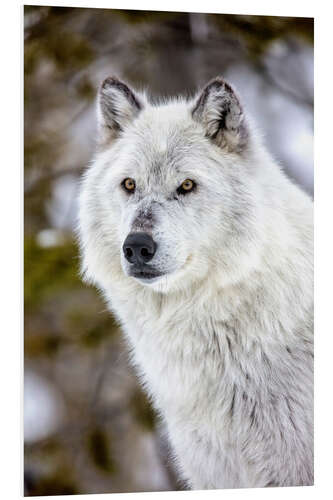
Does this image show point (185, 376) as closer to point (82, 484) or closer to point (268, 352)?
point (268, 352)

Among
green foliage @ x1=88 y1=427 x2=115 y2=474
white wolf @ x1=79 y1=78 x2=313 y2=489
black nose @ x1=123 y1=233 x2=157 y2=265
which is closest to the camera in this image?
black nose @ x1=123 y1=233 x2=157 y2=265

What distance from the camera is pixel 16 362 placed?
4.00m

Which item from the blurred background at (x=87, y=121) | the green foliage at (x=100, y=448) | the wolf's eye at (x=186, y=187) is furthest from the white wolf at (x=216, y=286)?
the green foliage at (x=100, y=448)

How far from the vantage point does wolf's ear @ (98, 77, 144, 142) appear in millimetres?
3656

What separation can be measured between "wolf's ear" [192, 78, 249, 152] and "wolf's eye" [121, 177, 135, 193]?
490 mm

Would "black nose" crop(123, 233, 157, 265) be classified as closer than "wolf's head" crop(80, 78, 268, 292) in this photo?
Yes

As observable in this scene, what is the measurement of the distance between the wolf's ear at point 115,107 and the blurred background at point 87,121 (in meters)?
0.72

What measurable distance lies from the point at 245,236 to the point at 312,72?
1.77 metres

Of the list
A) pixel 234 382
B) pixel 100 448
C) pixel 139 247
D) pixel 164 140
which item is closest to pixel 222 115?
pixel 164 140

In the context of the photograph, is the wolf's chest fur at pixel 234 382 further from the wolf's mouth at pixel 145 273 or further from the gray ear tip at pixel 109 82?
the gray ear tip at pixel 109 82

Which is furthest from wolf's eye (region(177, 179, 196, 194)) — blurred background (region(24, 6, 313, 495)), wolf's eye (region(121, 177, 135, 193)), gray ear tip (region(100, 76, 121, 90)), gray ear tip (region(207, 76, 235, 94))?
blurred background (region(24, 6, 313, 495))

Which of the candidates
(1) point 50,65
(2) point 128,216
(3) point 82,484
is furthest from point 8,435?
(1) point 50,65

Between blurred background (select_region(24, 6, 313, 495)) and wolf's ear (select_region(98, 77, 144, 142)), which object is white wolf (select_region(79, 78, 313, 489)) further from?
blurred background (select_region(24, 6, 313, 495))

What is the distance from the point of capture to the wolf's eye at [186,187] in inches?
134
